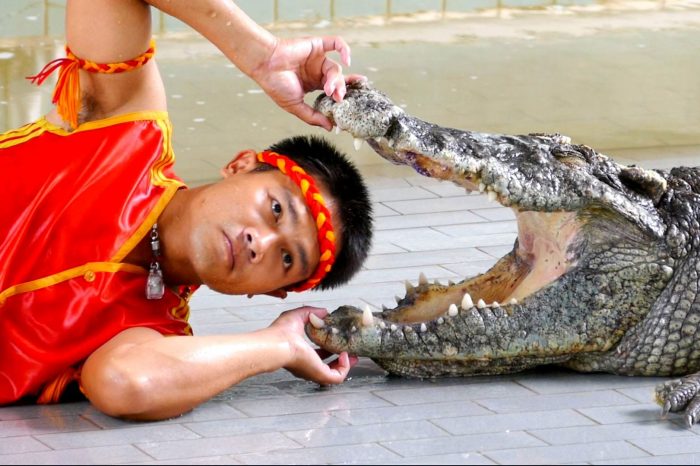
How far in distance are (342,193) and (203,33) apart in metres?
0.53

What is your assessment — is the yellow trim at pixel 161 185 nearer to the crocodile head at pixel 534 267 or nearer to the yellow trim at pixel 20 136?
the yellow trim at pixel 20 136

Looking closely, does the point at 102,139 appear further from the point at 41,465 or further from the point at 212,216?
the point at 41,465

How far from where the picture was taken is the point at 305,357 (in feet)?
11.4

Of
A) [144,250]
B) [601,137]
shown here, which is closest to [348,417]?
[144,250]

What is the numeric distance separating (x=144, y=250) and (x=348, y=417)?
648mm

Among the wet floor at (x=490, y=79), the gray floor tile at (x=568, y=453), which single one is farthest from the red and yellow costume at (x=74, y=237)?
the wet floor at (x=490, y=79)

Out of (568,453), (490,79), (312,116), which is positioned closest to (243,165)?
(312,116)

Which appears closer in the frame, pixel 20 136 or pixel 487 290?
pixel 20 136

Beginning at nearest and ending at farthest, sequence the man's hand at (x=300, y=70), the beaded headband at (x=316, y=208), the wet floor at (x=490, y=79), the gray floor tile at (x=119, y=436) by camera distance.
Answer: the gray floor tile at (x=119, y=436) → the beaded headband at (x=316, y=208) → the man's hand at (x=300, y=70) → the wet floor at (x=490, y=79)

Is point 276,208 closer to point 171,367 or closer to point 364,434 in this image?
point 171,367

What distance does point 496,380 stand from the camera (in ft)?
12.0

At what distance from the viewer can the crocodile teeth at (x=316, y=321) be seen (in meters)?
3.59

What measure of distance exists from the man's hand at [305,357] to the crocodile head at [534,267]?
1.7 inches

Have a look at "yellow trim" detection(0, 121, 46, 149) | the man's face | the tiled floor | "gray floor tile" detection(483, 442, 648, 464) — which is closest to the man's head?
the man's face
